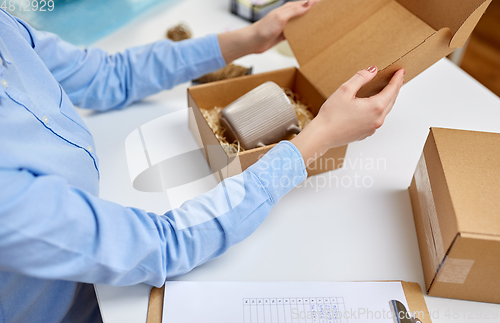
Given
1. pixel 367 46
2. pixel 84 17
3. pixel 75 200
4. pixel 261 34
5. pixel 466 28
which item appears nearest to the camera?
pixel 75 200

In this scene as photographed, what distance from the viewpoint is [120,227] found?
49 centimetres

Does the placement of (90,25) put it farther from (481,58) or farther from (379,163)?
(481,58)

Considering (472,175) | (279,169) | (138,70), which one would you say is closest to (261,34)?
(138,70)

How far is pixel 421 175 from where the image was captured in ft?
1.98

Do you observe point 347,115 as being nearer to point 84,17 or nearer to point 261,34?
point 261,34

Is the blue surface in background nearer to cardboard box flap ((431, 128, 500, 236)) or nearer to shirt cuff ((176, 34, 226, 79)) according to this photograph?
shirt cuff ((176, 34, 226, 79))

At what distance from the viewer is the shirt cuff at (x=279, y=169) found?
0.56 metres

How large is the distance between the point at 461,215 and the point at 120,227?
0.43m

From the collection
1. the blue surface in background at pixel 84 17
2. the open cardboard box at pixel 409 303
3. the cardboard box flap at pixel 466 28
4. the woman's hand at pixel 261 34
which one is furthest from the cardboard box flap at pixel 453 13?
the blue surface in background at pixel 84 17

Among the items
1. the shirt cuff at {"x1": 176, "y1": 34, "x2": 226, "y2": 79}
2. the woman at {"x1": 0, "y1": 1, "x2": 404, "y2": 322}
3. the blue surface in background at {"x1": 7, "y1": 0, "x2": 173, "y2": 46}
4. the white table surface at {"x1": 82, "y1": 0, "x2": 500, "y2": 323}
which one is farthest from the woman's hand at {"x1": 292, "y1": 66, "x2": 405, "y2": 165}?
the blue surface in background at {"x1": 7, "y1": 0, "x2": 173, "y2": 46}

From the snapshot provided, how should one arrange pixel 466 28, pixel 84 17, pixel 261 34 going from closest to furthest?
pixel 466 28 < pixel 261 34 < pixel 84 17

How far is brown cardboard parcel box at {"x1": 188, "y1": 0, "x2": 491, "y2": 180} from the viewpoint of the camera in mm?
633

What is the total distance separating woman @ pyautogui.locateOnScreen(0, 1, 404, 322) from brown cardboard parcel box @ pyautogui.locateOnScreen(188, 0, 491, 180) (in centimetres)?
7

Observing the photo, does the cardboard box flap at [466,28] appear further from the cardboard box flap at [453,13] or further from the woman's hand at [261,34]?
the woman's hand at [261,34]
